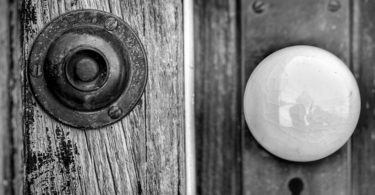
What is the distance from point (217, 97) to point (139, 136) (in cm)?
13

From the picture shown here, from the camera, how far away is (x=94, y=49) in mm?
521

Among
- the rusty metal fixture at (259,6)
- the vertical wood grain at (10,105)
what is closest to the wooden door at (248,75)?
the rusty metal fixture at (259,6)

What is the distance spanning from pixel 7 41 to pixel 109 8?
0.50 ft

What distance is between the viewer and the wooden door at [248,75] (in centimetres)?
53

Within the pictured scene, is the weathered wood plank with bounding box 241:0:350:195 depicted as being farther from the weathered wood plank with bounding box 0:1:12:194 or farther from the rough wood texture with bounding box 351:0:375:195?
the weathered wood plank with bounding box 0:1:12:194

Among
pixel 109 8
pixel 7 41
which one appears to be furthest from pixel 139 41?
pixel 7 41

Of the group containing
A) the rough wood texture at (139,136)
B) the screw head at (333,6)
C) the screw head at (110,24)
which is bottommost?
the rough wood texture at (139,136)

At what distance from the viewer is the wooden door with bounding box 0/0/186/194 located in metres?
0.51

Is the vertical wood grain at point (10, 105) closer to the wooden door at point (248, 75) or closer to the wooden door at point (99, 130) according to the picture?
the wooden door at point (99, 130)

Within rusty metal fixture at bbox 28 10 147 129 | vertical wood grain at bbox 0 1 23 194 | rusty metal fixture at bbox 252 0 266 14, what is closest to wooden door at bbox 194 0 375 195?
rusty metal fixture at bbox 252 0 266 14

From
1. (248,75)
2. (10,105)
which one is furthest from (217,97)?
(10,105)

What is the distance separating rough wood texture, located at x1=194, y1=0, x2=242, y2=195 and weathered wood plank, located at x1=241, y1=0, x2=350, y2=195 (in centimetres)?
2

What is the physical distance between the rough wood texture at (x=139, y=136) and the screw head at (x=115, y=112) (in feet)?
0.04

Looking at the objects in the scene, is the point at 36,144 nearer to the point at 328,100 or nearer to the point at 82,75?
the point at 82,75
